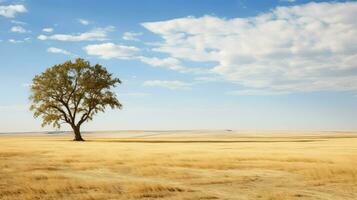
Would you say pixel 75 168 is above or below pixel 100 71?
below

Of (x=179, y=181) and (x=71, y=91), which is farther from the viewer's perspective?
(x=71, y=91)

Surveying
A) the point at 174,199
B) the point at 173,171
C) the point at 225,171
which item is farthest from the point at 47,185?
the point at 225,171

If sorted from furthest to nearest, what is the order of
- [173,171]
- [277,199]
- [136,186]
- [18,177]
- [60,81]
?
[60,81], [173,171], [18,177], [136,186], [277,199]

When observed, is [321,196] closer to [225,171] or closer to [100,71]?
[225,171]

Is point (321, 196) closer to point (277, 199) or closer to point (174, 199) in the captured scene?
point (277, 199)

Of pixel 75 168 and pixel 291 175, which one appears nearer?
pixel 291 175

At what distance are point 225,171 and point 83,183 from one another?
8893mm

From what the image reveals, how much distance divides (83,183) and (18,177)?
447cm

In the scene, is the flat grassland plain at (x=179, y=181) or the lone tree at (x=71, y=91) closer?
the flat grassland plain at (x=179, y=181)

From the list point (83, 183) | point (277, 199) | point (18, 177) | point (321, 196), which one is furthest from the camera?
point (18, 177)

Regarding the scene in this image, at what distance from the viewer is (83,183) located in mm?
22828

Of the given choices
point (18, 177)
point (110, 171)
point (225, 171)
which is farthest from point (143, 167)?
point (18, 177)

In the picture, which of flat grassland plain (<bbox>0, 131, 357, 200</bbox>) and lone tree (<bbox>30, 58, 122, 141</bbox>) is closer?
flat grassland plain (<bbox>0, 131, 357, 200</bbox>)

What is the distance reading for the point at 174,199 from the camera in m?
18.4
